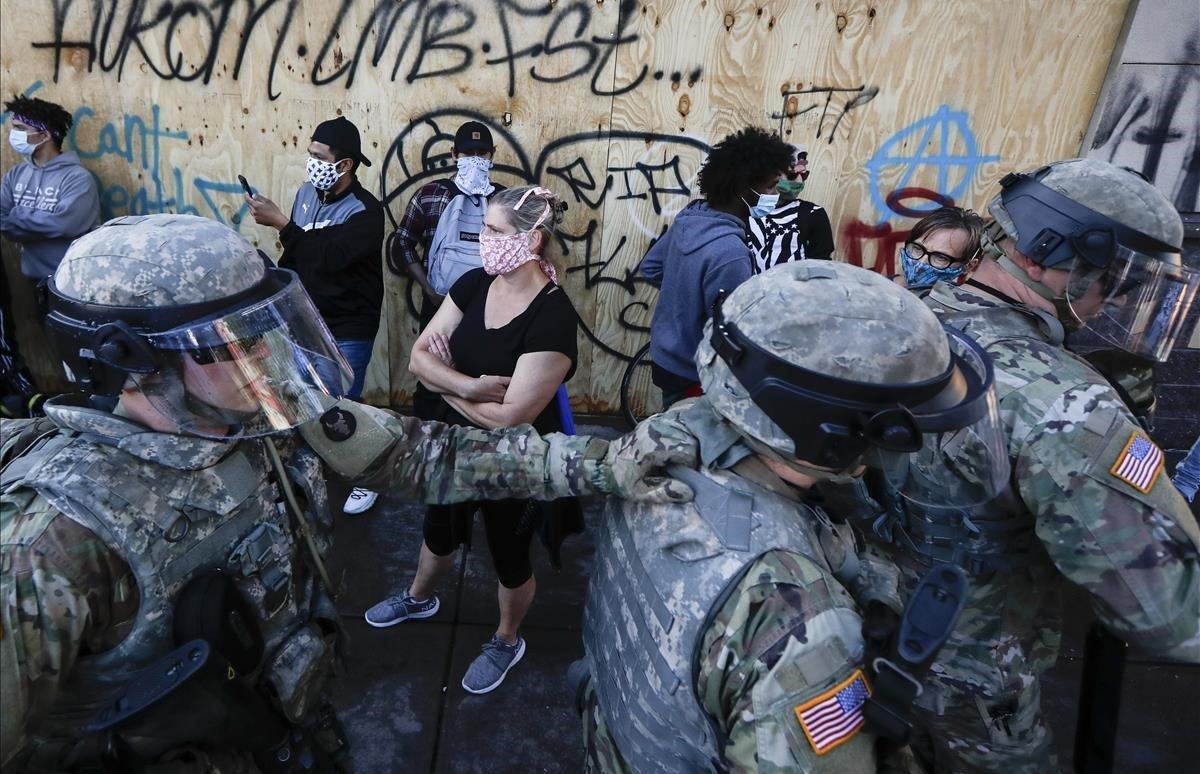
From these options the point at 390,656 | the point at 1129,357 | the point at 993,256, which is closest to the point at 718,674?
the point at 993,256

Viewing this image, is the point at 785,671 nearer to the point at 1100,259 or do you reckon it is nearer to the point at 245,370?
the point at 245,370

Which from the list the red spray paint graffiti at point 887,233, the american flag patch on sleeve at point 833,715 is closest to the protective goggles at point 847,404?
the american flag patch on sleeve at point 833,715

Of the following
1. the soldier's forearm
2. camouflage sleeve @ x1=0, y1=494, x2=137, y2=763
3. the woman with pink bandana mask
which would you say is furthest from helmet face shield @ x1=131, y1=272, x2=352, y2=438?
the woman with pink bandana mask

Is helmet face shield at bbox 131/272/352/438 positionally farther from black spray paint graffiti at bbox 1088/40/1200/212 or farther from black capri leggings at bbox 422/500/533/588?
black spray paint graffiti at bbox 1088/40/1200/212

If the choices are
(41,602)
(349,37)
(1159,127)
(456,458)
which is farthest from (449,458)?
(1159,127)

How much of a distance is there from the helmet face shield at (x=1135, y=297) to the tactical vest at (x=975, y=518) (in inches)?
5.7

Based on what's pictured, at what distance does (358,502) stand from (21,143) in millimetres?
2620

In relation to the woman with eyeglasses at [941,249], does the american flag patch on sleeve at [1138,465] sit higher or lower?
higher

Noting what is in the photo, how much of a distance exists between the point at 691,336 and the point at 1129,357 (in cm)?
168

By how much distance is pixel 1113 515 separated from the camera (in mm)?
1618

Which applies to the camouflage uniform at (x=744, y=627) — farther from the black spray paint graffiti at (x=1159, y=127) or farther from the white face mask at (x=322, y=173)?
the black spray paint graffiti at (x=1159, y=127)

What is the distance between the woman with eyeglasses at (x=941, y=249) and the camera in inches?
123

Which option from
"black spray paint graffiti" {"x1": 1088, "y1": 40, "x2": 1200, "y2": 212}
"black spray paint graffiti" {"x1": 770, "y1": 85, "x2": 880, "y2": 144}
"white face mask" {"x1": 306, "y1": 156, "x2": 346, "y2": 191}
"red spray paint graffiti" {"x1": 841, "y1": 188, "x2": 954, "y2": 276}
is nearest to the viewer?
"white face mask" {"x1": 306, "y1": 156, "x2": 346, "y2": 191}

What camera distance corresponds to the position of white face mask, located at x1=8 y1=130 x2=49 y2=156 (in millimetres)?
4191
